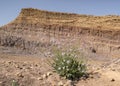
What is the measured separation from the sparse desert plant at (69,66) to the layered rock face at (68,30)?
892 inches

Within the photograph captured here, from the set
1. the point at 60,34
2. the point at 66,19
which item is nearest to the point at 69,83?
the point at 60,34

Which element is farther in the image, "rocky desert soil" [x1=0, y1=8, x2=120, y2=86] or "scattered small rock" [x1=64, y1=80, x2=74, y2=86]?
"rocky desert soil" [x1=0, y1=8, x2=120, y2=86]

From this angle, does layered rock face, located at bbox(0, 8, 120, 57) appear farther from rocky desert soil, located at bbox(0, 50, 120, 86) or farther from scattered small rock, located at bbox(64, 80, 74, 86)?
scattered small rock, located at bbox(64, 80, 74, 86)

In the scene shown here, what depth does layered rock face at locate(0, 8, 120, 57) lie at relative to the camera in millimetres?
35531

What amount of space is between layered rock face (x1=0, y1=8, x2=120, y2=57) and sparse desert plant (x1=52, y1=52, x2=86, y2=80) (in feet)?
74.3

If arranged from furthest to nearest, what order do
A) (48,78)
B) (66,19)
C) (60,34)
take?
(66,19), (60,34), (48,78)

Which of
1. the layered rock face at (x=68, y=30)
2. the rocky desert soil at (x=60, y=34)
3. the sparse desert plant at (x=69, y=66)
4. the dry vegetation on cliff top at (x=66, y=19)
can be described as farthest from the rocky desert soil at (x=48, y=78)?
the dry vegetation on cliff top at (x=66, y=19)

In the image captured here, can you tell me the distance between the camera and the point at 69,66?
9.34 m

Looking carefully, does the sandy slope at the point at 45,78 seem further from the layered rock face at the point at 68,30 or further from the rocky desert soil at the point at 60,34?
the layered rock face at the point at 68,30

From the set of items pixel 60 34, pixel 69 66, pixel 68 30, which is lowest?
pixel 60 34

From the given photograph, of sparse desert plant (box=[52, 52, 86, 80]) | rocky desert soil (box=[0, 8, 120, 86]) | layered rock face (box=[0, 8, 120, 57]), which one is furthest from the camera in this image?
layered rock face (box=[0, 8, 120, 57])

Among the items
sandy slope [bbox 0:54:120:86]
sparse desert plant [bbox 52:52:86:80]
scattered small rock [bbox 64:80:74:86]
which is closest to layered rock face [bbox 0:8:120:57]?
sandy slope [bbox 0:54:120:86]

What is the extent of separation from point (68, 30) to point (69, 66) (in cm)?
2991

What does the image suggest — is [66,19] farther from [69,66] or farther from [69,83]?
[69,83]
